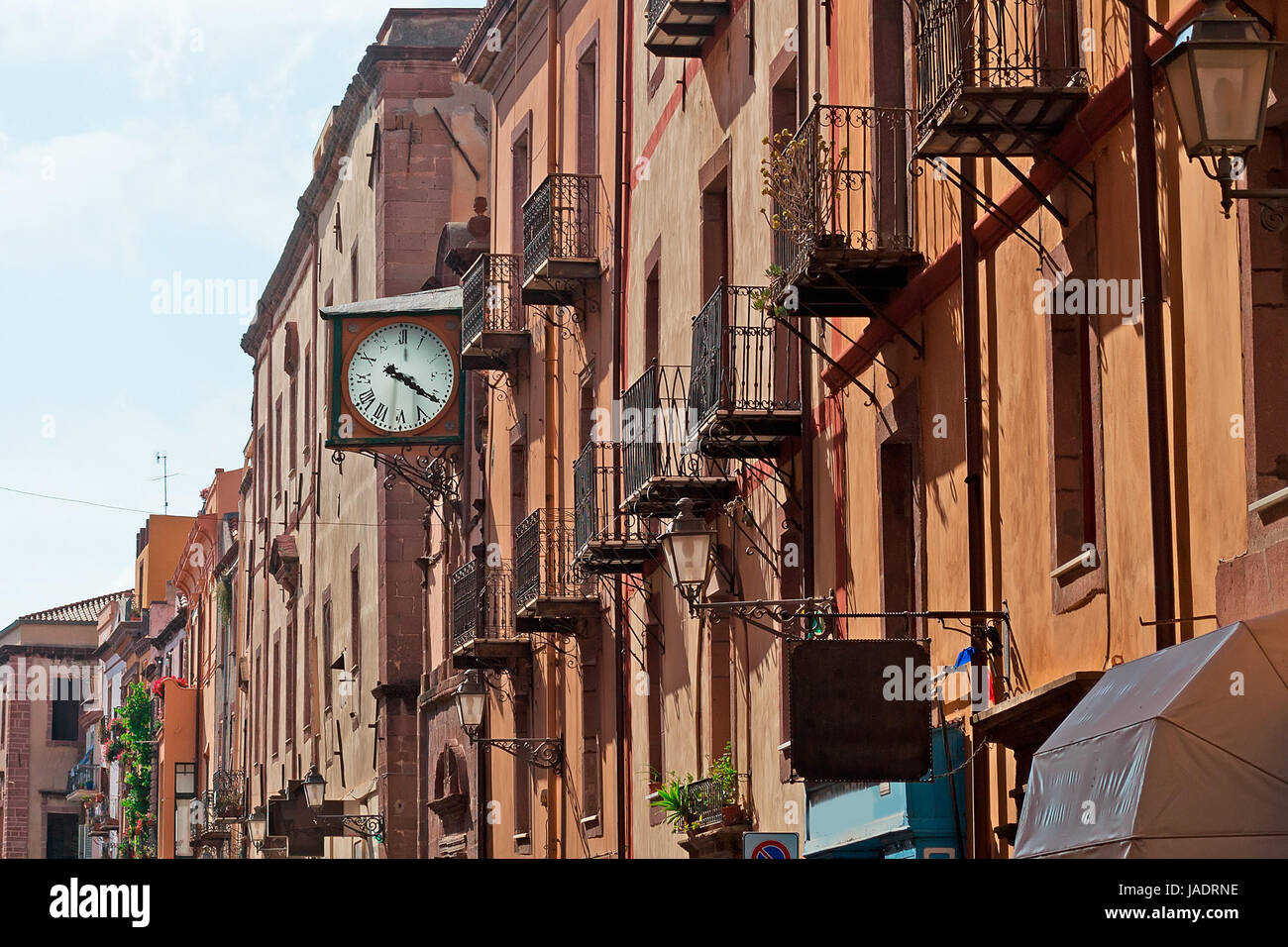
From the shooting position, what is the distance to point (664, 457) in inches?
818

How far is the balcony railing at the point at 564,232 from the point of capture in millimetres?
26188

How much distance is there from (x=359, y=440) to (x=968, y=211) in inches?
868

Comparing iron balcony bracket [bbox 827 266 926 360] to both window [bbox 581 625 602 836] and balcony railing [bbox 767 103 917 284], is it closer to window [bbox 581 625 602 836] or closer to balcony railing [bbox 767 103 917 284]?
balcony railing [bbox 767 103 917 284]

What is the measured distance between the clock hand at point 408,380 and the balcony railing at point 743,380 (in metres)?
16.0

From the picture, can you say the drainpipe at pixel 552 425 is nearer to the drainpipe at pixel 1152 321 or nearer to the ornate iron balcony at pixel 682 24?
the ornate iron balcony at pixel 682 24

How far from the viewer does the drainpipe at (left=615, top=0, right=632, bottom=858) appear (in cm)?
2377

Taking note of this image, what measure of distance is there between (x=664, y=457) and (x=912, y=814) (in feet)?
25.8

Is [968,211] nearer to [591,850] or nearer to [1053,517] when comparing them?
[1053,517]

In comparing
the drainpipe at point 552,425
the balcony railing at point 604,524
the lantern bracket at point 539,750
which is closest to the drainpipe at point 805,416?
the balcony railing at point 604,524

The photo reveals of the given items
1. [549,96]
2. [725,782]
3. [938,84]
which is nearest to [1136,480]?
[938,84]

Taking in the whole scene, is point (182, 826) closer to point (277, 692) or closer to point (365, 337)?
point (277, 692)

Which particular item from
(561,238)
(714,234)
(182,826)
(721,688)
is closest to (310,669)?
(561,238)

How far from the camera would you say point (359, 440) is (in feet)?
114

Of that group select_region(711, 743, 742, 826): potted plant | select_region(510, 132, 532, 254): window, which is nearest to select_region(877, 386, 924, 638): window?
select_region(711, 743, 742, 826): potted plant
